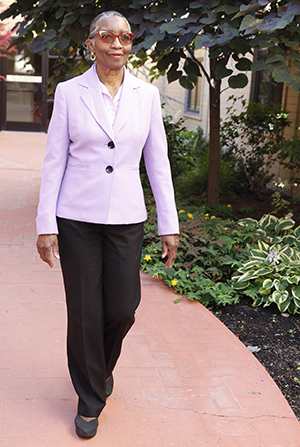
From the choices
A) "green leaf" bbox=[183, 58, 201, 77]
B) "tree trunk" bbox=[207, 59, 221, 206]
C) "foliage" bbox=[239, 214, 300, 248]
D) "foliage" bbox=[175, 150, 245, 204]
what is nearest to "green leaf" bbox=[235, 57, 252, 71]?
"green leaf" bbox=[183, 58, 201, 77]

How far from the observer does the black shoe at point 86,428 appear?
108 inches

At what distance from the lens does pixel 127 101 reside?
2588 millimetres

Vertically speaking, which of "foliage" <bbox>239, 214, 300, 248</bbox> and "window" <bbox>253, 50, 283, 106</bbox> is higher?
"window" <bbox>253, 50, 283, 106</bbox>

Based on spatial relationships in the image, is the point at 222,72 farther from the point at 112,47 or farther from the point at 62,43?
the point at 112,47

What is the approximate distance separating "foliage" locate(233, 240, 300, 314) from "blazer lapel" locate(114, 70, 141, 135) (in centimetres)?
251

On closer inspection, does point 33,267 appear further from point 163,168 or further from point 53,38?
point 163,168

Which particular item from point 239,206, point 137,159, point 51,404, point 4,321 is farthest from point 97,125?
point 239,206

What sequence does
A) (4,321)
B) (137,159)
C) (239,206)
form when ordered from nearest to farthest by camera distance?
(137,159) < (4,321) < (239,206)

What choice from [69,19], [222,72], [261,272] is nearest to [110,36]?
[222,72]

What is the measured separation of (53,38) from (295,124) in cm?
484

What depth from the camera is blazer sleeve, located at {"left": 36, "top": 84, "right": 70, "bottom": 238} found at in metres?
2.54

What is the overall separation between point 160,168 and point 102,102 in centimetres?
46

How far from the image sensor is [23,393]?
3119mm

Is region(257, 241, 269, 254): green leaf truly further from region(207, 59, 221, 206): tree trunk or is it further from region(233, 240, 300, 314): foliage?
region(207, 59, 221, 206): tree trunk
